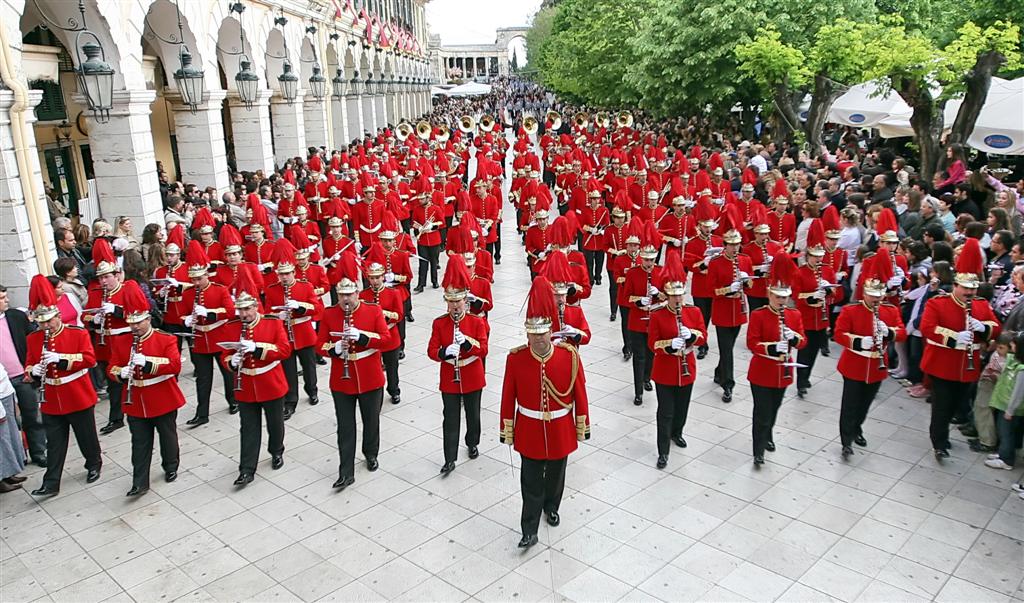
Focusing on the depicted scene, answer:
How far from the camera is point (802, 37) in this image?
56.9 ft

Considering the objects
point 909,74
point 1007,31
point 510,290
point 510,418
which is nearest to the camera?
point 510,418

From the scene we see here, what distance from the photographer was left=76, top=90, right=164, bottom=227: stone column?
41.4 feet

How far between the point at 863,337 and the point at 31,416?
8296 mm

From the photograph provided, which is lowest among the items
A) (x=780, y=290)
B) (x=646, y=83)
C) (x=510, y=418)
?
(x=510, y=418)

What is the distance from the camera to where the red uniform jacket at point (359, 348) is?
7473 mm

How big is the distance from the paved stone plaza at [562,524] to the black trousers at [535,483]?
0.89ft

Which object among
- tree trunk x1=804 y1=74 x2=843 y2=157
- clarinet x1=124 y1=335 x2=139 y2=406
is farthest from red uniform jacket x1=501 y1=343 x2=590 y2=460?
tree trunk x1=804 y1=74 x2=843 y2=157

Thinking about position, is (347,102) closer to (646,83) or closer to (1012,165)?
(646,83)

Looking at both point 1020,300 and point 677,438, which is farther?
point 677,438

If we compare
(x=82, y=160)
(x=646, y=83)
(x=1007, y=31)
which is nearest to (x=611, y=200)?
(x=646, y=83)

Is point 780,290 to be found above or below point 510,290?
above

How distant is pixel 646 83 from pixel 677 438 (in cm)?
1457

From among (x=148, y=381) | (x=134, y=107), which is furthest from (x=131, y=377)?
(x=134, y=107)

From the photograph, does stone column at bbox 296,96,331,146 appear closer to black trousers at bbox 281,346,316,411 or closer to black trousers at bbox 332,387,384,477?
black trousers at bbox 281,346,316,411
